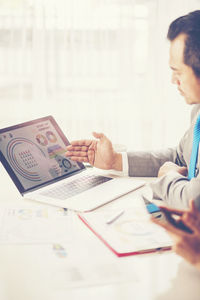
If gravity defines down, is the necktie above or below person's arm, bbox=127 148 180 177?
above

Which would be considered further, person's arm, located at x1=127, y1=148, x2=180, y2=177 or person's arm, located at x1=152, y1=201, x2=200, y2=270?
person's arm, located at x1=127, y1=148, x2=180, y2=177

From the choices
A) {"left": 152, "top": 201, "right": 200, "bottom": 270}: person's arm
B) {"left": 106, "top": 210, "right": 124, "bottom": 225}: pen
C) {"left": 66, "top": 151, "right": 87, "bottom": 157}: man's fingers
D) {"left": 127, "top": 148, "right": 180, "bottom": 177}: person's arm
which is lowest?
{"left": 127, "top": 148, "right": 180, "bottom": 177}: person's arm

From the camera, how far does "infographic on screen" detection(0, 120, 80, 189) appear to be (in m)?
1.41

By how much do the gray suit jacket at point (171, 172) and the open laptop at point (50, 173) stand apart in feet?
0.39

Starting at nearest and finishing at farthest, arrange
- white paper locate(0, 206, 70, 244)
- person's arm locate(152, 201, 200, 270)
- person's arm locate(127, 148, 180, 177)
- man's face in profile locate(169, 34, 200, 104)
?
person's arm locate(152, 201, 200, 270) → white paper locate(0, 206, 70, 244) → man's face in profile locate(169, 34, 200, 104) → person's arm locate(127, 148, 180, 177)

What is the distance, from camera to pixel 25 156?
1441 millimetres

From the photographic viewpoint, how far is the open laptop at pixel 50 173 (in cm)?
135

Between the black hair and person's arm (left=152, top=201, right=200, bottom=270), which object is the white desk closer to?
person's arm (left=152, top=201, right=200, bottom=270)

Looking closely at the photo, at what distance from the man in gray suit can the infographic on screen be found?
0.05m

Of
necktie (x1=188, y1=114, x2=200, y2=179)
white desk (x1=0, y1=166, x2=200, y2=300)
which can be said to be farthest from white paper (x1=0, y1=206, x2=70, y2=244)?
necktie (x1=188, y1=114, x2=200, y2=179)

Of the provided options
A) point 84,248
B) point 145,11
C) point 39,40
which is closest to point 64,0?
point 39,40

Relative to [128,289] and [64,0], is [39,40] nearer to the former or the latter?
[64,0]

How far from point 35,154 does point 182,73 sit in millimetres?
586

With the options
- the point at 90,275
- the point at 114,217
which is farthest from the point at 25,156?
the point at 90,275
